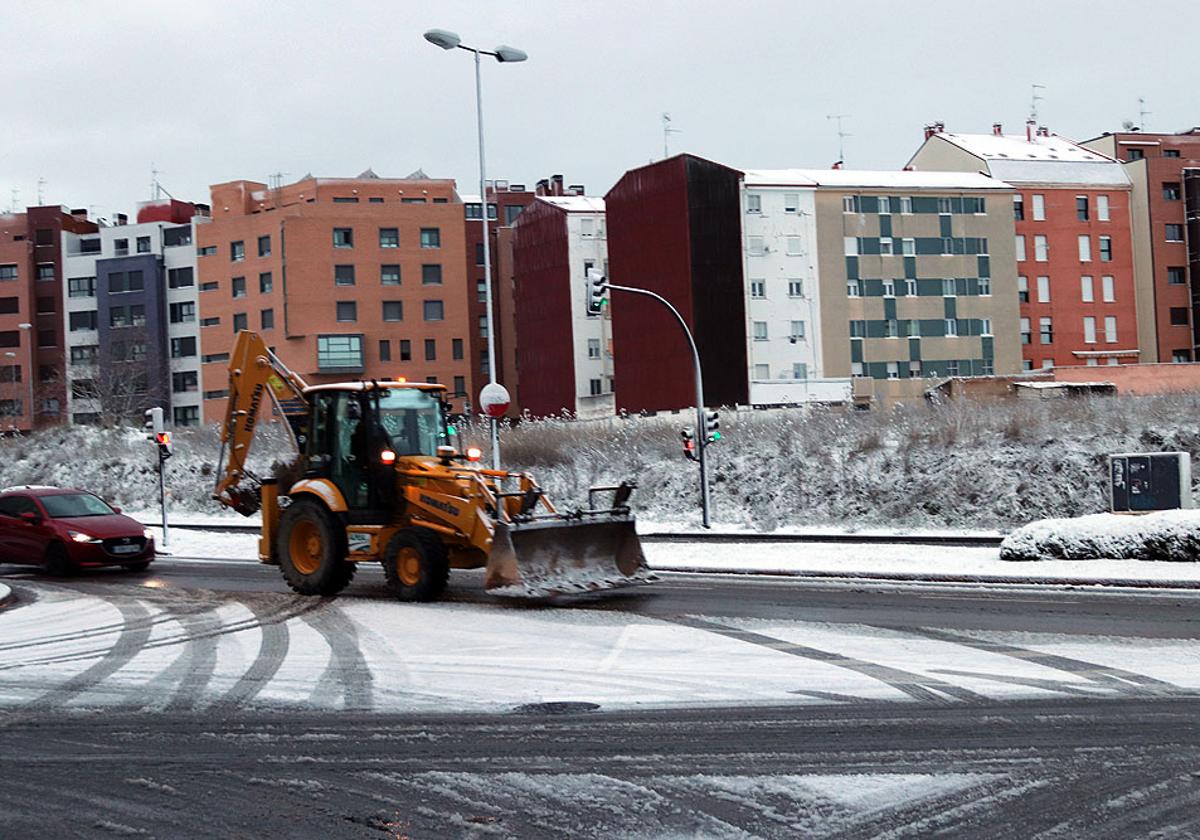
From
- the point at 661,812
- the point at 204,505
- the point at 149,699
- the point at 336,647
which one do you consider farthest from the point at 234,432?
the point at 204,505

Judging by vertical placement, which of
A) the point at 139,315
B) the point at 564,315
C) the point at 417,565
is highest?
the point at 139,315

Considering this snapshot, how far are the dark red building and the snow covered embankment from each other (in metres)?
50.5

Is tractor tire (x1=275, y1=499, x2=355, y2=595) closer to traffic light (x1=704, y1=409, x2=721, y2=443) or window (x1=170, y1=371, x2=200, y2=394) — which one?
A: traffic light (x1=704, y1=409, x2=721, y2=443)

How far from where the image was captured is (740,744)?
29.3 feet

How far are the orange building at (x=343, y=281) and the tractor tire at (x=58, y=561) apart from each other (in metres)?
58.3

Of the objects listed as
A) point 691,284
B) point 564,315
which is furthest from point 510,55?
point 564,315

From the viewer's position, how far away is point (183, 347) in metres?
95.6

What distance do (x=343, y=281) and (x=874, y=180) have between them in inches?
1249

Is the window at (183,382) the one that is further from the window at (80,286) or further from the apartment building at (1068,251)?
the apartment building at (1068,251)

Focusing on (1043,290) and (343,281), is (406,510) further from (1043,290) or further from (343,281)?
(1043,290)

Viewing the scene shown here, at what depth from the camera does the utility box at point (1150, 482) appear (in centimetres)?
2520

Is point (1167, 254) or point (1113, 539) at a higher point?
point (1167, 254)

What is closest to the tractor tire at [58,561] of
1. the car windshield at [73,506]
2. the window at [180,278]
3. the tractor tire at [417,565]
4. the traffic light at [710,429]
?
the car windshield at [73,506]

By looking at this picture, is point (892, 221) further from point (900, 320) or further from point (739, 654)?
point (739, 654)
